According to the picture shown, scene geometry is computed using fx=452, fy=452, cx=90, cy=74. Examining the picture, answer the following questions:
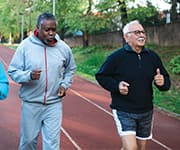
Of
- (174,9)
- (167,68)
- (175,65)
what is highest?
(174,9)

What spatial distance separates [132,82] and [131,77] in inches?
2.1

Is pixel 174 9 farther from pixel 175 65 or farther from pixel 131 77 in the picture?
pixel 131 77

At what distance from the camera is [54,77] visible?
→ 188 inches

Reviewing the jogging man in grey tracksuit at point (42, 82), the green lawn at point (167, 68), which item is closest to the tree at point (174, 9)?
the green lawn at point (167, 68)

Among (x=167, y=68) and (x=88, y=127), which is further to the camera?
(x=167, y=68)

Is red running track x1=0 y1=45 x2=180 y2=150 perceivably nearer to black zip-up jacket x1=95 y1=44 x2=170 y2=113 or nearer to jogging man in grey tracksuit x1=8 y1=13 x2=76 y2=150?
jogging man in grey tracksuit x1=8 y1=13 x2=76 y2=150

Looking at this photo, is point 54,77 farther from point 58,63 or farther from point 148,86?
point 148,86

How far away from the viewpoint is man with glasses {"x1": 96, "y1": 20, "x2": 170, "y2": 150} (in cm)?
464

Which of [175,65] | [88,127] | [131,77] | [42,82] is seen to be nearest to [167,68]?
[175,65]

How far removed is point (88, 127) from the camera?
9.31 metres

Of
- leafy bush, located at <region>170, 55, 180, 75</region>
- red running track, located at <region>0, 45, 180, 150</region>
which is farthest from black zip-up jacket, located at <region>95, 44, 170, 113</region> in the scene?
leafy bush, located at <region>170, 55, 180, 75</region>

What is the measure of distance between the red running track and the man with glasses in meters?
2.81

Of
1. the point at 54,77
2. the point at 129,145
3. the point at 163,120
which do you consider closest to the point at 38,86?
the point at 54,77

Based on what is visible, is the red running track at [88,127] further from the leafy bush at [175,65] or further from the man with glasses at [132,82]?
the leafy bush at [175,65]
